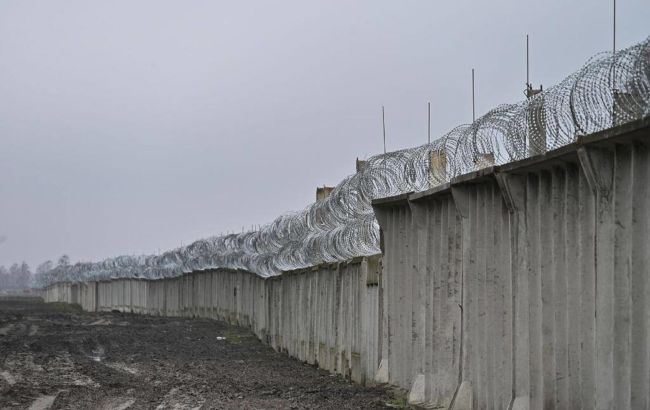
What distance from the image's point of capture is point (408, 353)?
1320 centimetres

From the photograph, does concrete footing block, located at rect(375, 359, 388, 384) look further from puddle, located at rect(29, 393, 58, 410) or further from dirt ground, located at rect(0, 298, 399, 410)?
puddle, located at rect(29, 393, 58, 410)

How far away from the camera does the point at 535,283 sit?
29.9 feet

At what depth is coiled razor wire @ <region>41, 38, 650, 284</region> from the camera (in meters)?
7.45

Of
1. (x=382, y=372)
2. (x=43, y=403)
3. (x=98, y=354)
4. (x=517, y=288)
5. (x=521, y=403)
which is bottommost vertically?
(x=98, y=354)

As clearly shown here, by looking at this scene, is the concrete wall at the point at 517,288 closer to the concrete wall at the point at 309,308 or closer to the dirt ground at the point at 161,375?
the concrete wall at the point at 309,308

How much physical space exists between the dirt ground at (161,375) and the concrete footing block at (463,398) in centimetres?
198

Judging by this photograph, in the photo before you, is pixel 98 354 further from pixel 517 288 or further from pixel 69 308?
pixel 69 308

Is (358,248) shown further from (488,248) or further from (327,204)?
(488,248)

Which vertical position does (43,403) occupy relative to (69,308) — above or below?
above

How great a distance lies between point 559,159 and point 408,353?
17.3 feet

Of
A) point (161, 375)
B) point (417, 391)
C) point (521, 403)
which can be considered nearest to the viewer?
point (521, 403)

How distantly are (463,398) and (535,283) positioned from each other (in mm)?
2170

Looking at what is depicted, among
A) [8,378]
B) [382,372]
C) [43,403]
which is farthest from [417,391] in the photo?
[8,378]

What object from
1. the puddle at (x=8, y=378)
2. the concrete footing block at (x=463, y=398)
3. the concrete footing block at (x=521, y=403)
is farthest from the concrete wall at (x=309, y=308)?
the concrete footing block at (x=521, y=403)
